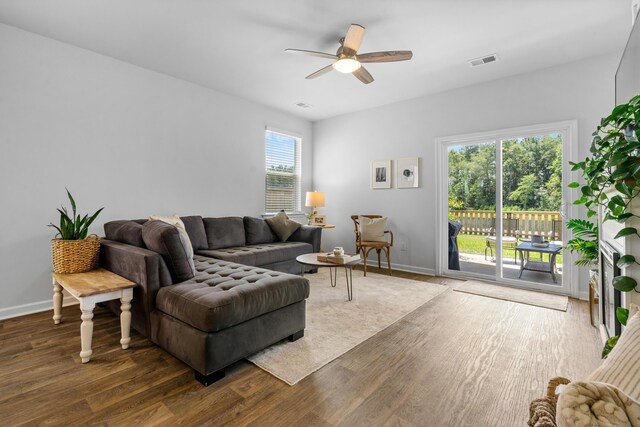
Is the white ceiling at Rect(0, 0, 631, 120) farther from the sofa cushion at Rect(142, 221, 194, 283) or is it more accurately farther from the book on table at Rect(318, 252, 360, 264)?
the book on table at Rect(318, 252, 360, 264)

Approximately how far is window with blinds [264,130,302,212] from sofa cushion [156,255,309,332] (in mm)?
3014

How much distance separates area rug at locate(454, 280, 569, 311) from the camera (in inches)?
130

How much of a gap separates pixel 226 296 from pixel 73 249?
64.8 inches

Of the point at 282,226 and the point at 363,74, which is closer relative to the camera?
the point at 363,74

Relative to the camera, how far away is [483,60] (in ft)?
11.7

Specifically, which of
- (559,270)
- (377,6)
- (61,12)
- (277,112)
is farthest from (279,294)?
(277,112)

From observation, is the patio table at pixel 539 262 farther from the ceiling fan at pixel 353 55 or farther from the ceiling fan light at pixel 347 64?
the ceiling fan light at pixel 347 64

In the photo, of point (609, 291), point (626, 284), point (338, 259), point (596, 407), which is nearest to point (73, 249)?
point (338, 259)

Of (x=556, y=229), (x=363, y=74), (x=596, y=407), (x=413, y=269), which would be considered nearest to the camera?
(x=596, y=407)

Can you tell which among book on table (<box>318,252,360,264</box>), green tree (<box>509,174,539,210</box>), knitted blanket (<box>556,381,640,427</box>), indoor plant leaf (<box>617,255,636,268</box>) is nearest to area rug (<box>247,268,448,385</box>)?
book on table (<box>318,252,360,264</box>)

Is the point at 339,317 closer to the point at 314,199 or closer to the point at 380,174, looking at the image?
the point at 314,199

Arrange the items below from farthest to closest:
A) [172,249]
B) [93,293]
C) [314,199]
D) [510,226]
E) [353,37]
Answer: [314,199], [510,226], [353,37], [172,249], [93,293]

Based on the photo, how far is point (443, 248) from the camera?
4660 millimetres

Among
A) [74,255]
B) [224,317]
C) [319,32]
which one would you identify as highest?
[319,32]
